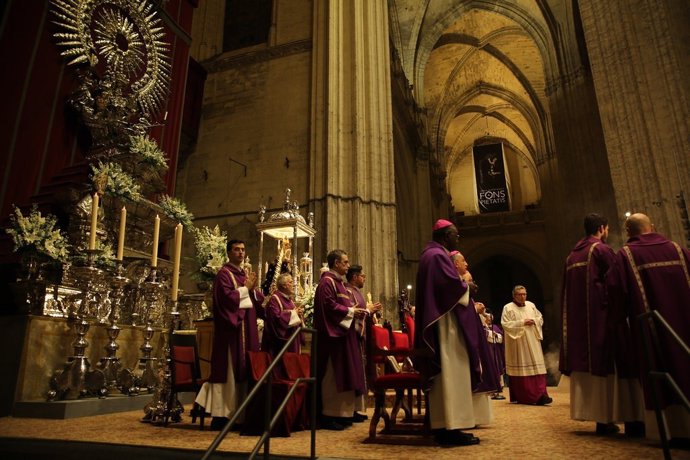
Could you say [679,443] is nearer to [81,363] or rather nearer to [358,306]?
[358,306]

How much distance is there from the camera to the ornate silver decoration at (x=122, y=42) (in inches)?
284

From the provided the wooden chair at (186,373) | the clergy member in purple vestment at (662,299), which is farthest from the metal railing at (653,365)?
the wooden chair at (186,373)

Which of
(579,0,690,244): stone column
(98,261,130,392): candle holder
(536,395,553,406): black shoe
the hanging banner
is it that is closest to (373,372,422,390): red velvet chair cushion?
(98,261,130,392): candle holder

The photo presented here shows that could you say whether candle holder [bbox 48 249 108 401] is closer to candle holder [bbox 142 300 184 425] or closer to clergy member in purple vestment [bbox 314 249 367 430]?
candle holder [bbox 142 300 184 425]

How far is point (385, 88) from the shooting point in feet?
37.5

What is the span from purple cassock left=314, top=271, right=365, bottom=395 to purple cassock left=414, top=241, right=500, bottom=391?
1.01 meters

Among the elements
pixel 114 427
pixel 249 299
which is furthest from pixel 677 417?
pixel 114 427

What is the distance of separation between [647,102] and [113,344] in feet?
27.0

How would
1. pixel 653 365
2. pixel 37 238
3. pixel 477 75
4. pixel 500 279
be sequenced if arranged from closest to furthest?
pixel 653 365
pixel 37 238
pixel 477 75
pixel 500 279

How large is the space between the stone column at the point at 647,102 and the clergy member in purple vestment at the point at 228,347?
6.09m

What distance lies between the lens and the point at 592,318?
3.80 meters

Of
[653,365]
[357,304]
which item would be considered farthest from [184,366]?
[653,365]

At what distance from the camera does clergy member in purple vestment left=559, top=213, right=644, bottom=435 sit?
361 cm

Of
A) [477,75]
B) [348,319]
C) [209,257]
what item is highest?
[477,75]
